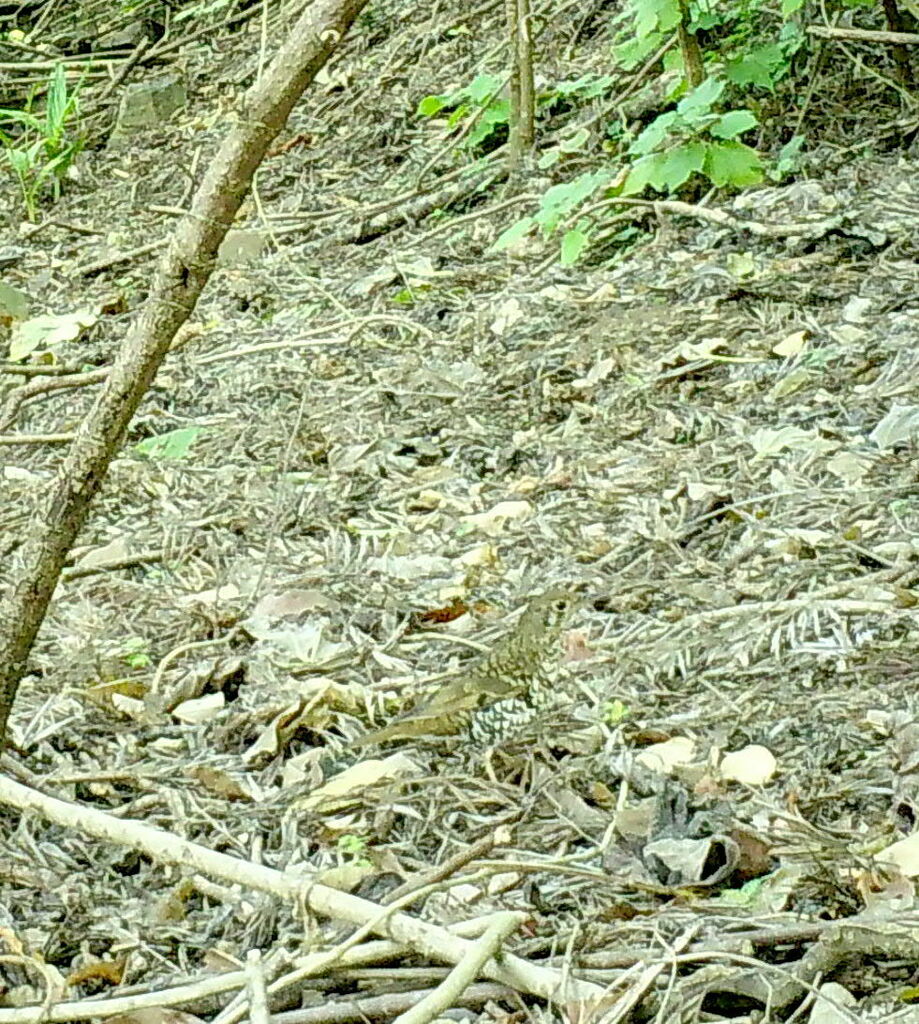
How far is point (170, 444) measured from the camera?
129 inches

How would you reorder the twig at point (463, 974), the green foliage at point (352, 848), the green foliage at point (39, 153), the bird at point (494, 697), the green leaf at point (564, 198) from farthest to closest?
the green foliage at point (39, 153)
the green leaf at point (564, 198)
the bird at point (494, 697)
the green foliage at point (352, 848)
the twig at point (463, 974)

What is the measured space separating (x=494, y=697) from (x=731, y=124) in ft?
7.72

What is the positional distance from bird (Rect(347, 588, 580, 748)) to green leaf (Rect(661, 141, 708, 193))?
83.1 inches

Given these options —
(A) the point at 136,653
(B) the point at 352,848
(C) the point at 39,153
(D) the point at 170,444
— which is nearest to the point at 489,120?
(C) the point at 39,153

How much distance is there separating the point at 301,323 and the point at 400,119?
1.60 meters

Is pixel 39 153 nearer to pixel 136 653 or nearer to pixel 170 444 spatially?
pixel 170 444

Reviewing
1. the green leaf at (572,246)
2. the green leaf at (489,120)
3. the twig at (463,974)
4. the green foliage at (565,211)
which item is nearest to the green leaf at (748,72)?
the green foliage at (565,211)

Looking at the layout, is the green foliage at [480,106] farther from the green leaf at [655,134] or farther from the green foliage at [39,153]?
the green foliage at [39,153]

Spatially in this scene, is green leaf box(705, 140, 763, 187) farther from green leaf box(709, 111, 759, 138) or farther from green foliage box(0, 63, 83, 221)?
green foliage box(0, 63, 83, 221)

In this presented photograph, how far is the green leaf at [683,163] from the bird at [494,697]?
2111mm

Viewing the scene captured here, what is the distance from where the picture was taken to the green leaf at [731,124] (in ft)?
13.3

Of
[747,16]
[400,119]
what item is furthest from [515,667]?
[400,119]

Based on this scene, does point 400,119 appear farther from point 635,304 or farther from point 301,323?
point 635,304

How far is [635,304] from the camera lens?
415cm
